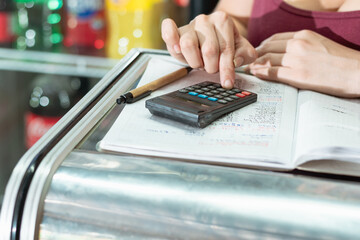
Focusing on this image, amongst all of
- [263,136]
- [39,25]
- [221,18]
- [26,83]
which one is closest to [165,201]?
[263,136]

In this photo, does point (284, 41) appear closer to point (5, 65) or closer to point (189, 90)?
point (189, 90)

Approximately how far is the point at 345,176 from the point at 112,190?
183mm

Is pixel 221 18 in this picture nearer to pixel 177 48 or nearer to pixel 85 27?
pixel 177 48

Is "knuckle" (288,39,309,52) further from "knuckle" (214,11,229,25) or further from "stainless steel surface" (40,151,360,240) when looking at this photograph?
"stainless steel surface" (40,151,360,240)

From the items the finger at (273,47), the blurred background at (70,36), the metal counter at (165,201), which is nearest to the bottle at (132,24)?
the blurred background at (70,36)

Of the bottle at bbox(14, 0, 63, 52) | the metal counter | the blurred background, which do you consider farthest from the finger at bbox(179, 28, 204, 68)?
the bottle at bbox(14, 0, 63, 52)

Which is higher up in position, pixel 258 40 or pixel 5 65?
pixel 258 40

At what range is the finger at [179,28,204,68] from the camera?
57 centimetres

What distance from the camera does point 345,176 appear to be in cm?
39

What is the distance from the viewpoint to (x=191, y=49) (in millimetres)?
572

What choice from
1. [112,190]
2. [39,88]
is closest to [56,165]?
[112,190]

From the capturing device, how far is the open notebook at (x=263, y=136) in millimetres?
394

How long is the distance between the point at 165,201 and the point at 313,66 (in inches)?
12.0

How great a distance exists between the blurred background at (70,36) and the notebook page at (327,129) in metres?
0.90
